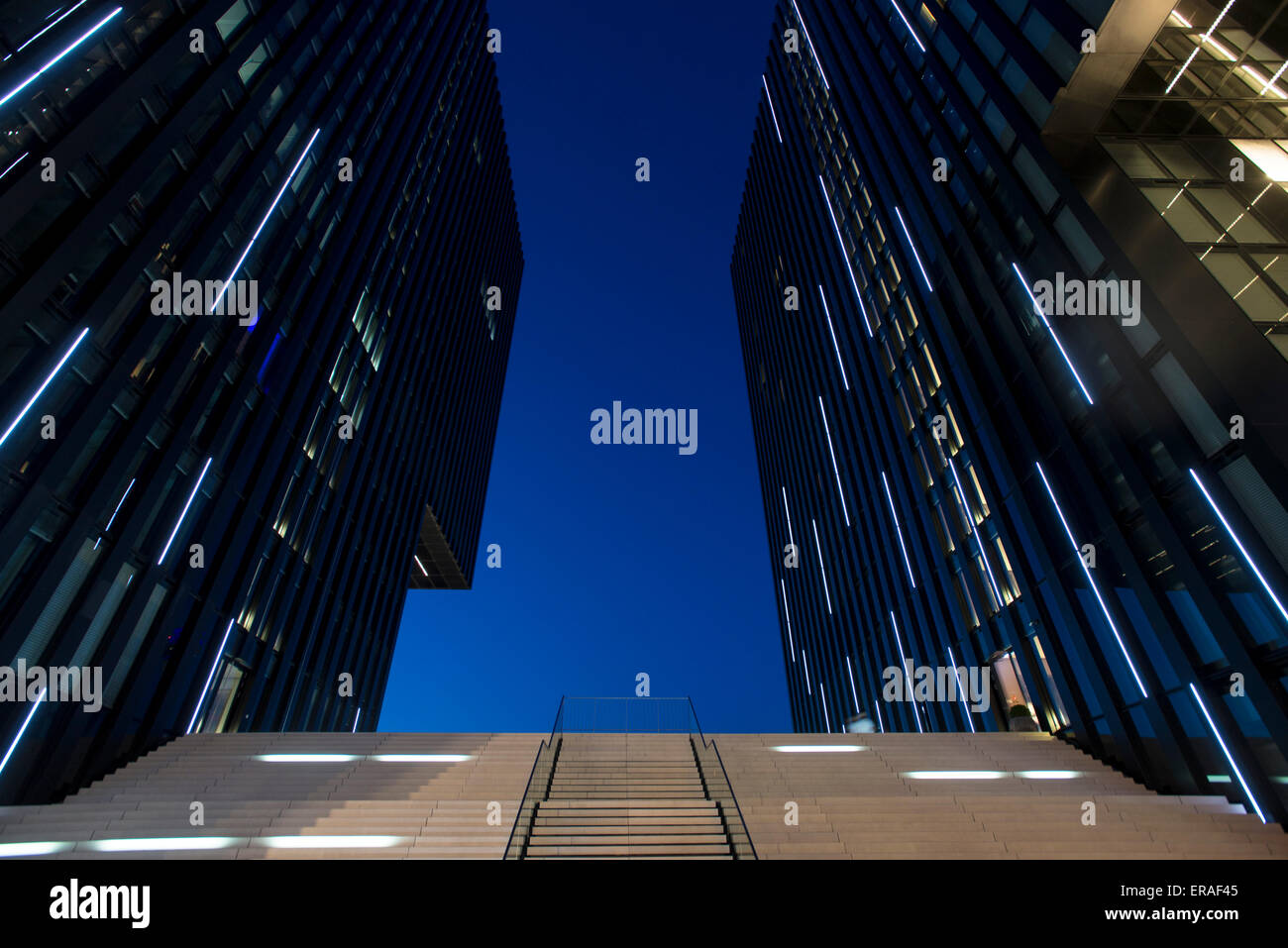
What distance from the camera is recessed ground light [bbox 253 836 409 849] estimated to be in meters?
9.09

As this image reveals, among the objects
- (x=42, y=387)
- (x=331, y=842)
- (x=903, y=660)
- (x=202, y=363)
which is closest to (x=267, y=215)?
(x=202, y=363)

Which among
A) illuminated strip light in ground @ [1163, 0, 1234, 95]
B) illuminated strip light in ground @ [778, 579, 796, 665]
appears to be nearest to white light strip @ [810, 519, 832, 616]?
illuminated strip light in ground @ [778, 579, 796, 665]

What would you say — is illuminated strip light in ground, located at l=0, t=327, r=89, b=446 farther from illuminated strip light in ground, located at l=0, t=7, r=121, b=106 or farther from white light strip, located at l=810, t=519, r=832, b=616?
white light strip, located at l=810, t=519, r=832, b=616

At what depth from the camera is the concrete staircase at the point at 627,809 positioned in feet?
30.4

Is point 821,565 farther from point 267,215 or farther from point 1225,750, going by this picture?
point 267,215

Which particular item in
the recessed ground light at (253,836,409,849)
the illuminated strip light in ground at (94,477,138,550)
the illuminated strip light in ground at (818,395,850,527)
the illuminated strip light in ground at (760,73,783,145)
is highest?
the illuminated strip light in ground at (760,73,783,145)

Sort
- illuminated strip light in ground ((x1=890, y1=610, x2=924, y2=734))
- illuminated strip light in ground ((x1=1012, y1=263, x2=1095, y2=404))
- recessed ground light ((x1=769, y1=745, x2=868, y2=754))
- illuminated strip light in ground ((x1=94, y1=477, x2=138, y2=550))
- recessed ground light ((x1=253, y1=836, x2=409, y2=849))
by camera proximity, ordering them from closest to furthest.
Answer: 1. recessed ground light ((x1=253, y1=836, x2=409, y2=849))
2. illuminated strip light in ground ((x1=94, y1=477, x2=138, y2=550))
3. recessed ground light ((x1=769, y1=745, x2=868, y2=754))
4. illuminated strip light in ground ((x1=1012, y1=263, x2=1095, y2=404))
5. illuminated strip light in ground ((x1=890, y1=610, x2=924, y2=734))

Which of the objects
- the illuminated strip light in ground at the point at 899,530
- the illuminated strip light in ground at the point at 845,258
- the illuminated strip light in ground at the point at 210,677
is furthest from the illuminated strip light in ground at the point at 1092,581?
the illuminated strip light in ground at the point at 210,677

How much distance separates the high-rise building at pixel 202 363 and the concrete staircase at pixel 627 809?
1025 centimetres

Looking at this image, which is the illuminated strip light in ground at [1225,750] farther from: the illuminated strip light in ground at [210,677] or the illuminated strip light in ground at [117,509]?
the illuminated strip light in ground at [210,677]

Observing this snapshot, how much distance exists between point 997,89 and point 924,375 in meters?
9.73

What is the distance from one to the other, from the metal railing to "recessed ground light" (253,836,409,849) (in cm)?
185

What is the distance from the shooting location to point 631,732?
16.4 meters
